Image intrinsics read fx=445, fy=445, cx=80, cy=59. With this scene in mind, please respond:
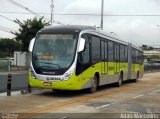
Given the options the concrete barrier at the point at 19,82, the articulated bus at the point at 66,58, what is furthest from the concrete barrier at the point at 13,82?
the articulated bus at the point at 66,58

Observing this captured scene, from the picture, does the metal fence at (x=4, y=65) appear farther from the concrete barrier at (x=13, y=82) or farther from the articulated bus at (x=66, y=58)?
the articulated bus at (x=66, y=58)

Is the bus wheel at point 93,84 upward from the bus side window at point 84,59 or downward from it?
A: downward

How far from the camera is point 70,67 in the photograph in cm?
1975

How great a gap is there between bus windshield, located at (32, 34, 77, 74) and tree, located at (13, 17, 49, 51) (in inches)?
1894

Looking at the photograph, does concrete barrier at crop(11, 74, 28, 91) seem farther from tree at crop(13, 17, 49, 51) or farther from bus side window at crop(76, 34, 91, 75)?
tree at crop(13, 17, 49, 51)

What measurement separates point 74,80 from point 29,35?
49752 mm

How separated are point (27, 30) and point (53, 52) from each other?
49638mm

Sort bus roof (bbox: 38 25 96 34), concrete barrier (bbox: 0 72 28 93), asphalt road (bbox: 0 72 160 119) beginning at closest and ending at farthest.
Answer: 1. asphalt road (bbox: 0 72 160 119)
2. bus roof (bbox: 38 25 96 34)
3. concrete barrier (bbox: 0 72 28 93)

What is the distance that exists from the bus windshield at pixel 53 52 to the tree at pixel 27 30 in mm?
48099

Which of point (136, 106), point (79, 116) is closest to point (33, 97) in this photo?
point (136, 106)

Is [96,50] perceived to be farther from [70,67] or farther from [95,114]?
[95,114]

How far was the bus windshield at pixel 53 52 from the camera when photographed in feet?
65.4

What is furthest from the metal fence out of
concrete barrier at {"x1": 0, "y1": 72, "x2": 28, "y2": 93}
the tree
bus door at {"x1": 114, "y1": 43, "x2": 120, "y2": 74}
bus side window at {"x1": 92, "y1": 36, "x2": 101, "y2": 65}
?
bus side window at {"x1": 92, "y1": 36, "x2": 101, "y2": 65}

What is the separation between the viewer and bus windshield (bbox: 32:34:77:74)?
19938 millimetres
